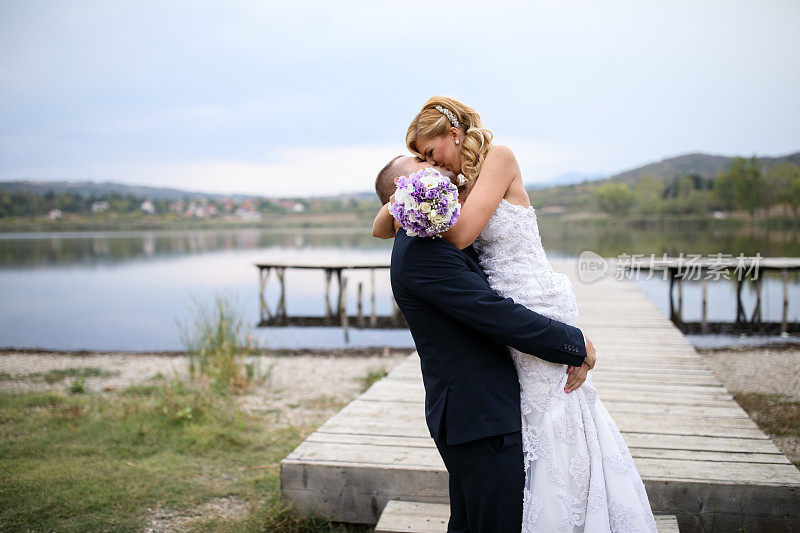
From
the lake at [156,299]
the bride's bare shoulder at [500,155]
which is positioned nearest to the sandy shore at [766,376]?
the bride's bare shoulder at [500,155]

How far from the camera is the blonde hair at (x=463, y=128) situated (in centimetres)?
184

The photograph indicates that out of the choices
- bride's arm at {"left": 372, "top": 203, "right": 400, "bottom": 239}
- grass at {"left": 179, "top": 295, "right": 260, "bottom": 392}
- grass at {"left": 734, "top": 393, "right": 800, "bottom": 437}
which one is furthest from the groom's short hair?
grass at {"left": 179, "top": 295, "right": 260, "bottom": 392}

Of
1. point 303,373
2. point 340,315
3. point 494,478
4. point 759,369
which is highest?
point 494,478

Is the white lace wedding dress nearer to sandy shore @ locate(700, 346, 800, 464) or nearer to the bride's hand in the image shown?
the bride's hand

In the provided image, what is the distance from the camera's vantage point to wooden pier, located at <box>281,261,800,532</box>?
9.18ft

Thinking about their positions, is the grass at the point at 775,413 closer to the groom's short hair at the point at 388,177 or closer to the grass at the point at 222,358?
the groom's short hair at the point at 388,177

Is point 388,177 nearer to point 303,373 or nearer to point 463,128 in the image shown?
point 463,128

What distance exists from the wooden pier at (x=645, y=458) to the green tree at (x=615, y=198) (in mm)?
49709

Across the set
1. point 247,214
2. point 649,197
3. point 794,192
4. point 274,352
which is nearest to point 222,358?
point 274,352

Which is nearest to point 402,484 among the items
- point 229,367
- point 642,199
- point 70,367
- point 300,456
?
point 300,456

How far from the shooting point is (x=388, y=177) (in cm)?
198

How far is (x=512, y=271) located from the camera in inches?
75.9

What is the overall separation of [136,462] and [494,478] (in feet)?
13.1

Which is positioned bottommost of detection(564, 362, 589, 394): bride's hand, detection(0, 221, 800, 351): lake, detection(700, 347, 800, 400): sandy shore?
detection(0, 221, 800, 351): lake
